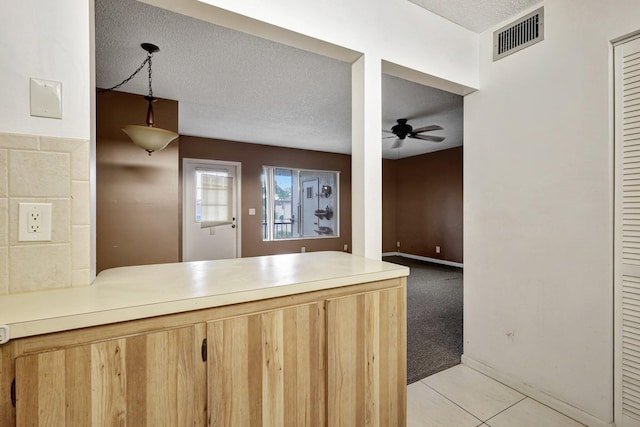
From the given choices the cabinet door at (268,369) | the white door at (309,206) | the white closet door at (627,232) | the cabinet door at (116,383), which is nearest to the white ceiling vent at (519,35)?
the white closet door at (627,232)

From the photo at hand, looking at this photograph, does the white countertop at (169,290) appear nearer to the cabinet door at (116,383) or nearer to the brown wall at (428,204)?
the cabinet door at (116,383)

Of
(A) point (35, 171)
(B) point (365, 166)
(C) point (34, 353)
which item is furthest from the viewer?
(B) point (365, 166)

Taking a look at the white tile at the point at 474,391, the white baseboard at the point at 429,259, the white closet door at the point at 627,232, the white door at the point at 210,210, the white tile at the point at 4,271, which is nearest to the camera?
the white tile at the point at 4,271

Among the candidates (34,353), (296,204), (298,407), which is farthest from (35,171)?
(296,204)

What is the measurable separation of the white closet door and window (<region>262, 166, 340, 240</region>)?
503cm

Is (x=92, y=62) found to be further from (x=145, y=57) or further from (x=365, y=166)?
(x=145, y=57)

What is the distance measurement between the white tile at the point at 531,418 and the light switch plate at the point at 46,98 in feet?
8.25

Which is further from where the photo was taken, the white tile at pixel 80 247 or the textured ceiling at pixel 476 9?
the textured ceiling at pixel 476 9

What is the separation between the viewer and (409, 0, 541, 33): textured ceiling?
1.79 metres

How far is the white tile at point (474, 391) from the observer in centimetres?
176

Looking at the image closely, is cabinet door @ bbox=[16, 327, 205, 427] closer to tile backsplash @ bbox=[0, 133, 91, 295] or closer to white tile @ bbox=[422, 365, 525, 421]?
tile backsplash @ bbox=[0, 133, 91, 295]

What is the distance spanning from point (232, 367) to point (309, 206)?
5866mm

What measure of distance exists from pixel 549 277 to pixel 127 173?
12.6 ft

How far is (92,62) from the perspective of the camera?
3.57 ft
